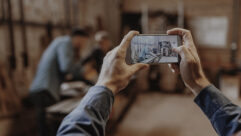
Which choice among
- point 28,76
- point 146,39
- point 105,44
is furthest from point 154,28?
point 146,39

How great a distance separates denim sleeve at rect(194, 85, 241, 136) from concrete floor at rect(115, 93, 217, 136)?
2.63m

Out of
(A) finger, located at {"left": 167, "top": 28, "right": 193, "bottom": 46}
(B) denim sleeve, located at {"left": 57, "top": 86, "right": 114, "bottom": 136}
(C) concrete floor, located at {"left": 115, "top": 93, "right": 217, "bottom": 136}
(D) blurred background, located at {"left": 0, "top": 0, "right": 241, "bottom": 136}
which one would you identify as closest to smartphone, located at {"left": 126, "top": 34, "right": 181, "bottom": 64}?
(A) finger, located at {"left": 167, "top": 28, "right": 193, "bottom": 46}

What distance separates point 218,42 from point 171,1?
150 cm

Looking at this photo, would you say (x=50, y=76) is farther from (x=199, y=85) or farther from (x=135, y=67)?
(x=199, y=85)

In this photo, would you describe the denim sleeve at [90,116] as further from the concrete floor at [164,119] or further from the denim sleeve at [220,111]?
the concrete floor at [164,119]

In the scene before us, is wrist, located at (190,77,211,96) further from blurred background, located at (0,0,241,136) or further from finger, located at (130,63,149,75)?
blurred background, located at (0,0,241,136)

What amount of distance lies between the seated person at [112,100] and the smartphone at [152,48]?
0.10 m

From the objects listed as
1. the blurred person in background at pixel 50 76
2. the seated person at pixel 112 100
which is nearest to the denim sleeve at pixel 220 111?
the seated person at pixel 112 100

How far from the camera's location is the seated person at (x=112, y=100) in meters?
0.55

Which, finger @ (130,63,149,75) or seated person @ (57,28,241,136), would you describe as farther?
finger @ (130,63,149,75)

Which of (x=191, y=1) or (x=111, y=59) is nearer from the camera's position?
(x=111, y=59)

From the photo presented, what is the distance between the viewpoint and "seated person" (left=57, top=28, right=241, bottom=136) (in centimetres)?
55

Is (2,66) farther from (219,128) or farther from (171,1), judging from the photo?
(171,1)

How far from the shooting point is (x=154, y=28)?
5.45 meters
